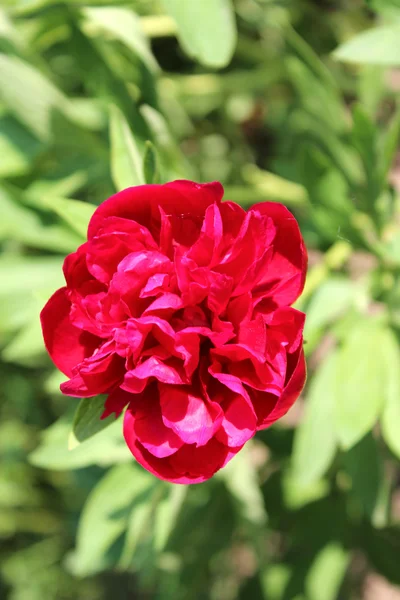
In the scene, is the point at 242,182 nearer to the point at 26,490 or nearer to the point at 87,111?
→ the point at 87,111

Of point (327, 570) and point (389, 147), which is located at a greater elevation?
point (389, 147)

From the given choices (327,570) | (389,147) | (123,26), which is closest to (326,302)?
(389,147)

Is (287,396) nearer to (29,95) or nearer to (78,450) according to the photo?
(78,450)

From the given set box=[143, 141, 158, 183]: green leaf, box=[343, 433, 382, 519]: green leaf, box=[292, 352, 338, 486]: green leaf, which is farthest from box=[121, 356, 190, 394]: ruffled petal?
box=[343, 433, 382, 519]: green leaf

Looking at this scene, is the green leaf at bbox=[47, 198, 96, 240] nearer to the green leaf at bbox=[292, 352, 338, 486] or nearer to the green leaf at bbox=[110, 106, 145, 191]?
the green leaf at bbox=[110, 106, 145, 191]

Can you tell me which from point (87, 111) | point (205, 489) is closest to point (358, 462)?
point (205, 489)

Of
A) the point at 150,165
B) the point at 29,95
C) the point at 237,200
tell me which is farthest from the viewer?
the point at 237,200
